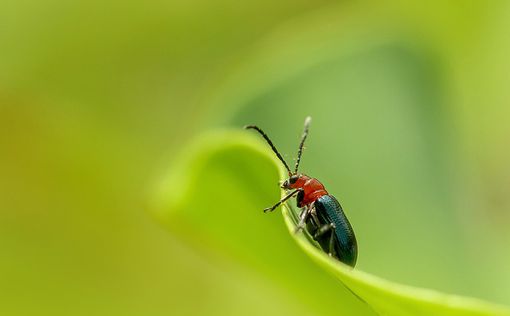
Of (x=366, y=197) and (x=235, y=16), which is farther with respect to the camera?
(x=235, y=16)

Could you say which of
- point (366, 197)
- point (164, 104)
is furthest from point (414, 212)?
point (164, 104)

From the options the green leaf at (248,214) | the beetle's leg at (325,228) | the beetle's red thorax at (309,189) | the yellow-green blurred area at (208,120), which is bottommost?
the green leaf at (248,214)

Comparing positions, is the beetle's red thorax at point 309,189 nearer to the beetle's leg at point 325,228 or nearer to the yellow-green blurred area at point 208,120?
the beetle's leg at point 325,228

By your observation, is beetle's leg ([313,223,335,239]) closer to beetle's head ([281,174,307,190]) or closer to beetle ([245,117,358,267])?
beetle ([245,117,358,267])

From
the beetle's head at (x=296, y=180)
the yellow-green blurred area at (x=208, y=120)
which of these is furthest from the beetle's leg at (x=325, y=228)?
the yellow-green blurred area at (x=208, y=120)

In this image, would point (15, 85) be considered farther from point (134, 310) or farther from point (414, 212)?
point (414, 212)
